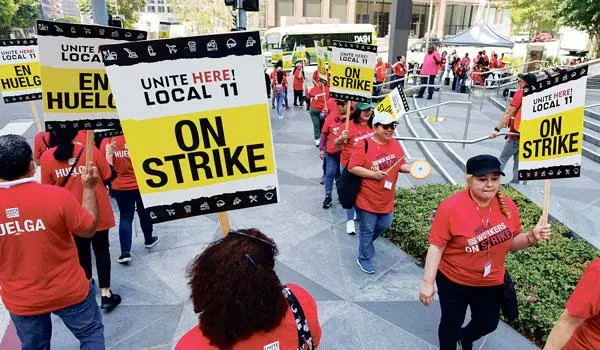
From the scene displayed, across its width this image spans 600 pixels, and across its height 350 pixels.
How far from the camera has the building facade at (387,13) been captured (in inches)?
2005

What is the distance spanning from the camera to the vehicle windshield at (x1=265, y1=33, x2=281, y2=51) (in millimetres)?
31016

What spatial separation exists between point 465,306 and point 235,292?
88.4 inches

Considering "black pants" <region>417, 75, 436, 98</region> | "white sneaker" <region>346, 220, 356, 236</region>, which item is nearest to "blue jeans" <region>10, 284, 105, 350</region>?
"white sneaker" <region>346, 220, 356, 236</region>

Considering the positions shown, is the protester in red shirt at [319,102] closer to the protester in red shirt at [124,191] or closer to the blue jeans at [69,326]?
the protester in red shirt at [124,191]

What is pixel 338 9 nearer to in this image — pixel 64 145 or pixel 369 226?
pixel 369 226

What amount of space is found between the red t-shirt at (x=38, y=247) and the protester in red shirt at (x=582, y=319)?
275cm

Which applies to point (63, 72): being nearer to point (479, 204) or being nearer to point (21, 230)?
point (21, 230)

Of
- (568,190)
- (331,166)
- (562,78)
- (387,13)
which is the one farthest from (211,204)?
(387,13)

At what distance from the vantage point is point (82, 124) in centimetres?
334

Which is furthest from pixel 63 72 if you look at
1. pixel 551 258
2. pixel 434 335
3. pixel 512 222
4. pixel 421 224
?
pixel 551 258

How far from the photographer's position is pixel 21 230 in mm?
2604

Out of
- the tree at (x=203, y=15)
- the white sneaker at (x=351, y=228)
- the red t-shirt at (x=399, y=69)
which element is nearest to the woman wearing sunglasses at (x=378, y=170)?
the white sneaker at (x=351, y=228)

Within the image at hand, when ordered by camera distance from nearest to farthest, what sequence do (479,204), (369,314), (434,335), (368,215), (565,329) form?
(565,329) → (479,204) → (434,335) → (369,314) → (368,215)

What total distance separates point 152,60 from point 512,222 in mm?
2657
